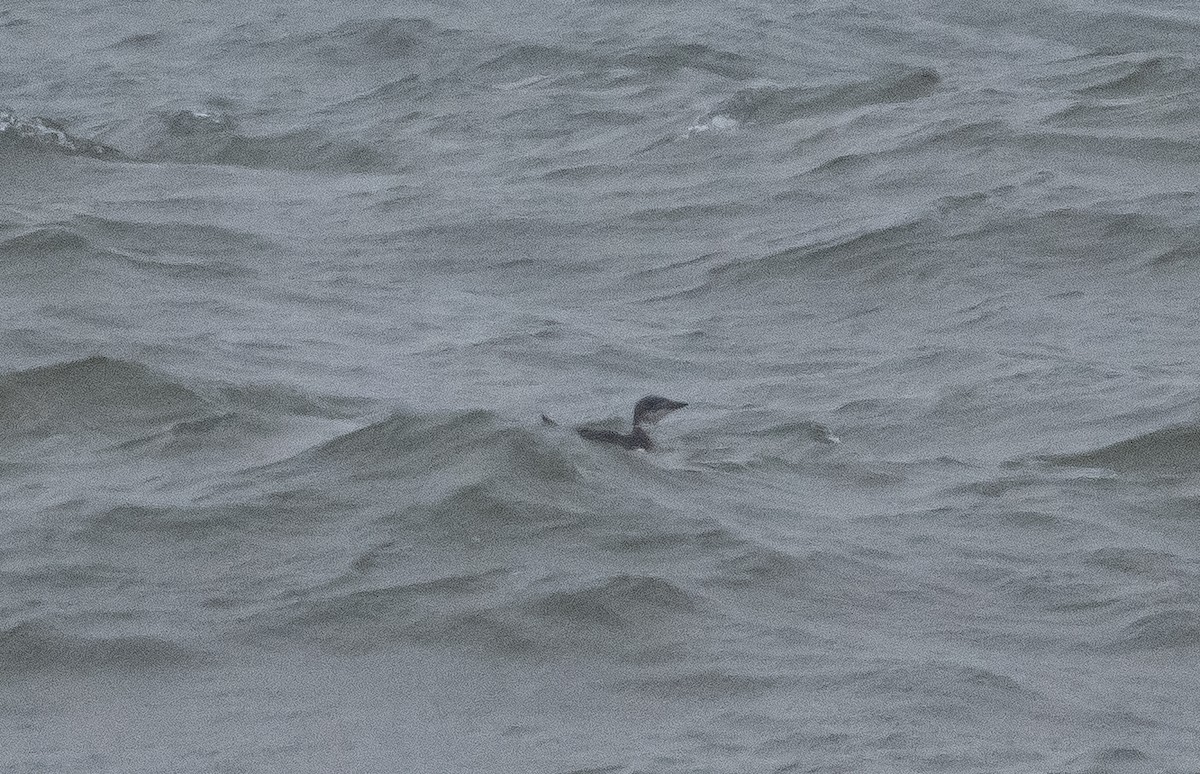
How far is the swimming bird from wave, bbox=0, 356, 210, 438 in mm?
1627

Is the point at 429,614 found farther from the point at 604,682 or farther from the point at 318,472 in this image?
the point at 318,472

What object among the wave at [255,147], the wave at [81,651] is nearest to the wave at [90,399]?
the wave at [81,651]

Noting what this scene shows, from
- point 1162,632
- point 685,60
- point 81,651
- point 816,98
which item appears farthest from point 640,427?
point 685,60

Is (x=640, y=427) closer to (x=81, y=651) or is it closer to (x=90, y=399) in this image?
(x=90, y=399)

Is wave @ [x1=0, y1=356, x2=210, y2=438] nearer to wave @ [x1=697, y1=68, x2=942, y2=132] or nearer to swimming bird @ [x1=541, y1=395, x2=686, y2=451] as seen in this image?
swimming bird @ [x1=541, y1=395, x2=686, y2=451]

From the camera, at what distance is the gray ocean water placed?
686 cm

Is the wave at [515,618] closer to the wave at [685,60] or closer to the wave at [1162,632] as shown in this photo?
the wave at [1162,632]

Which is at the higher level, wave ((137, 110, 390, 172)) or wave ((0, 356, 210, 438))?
wave ((0, 356, 210, 438))

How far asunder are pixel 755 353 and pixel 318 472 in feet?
9.17

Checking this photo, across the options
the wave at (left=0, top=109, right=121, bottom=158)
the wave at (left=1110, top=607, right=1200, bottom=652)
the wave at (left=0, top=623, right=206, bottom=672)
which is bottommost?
the wave at (left=0, top=109, right=121, bottom=158)

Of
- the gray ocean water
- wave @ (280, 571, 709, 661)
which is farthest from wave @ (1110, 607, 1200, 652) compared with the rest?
wave @ (280, 571, 709, 661)

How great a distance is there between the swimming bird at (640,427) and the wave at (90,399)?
5.34 ft

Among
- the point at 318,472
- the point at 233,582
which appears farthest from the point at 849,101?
the point at 233,582

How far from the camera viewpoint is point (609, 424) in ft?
32.8
